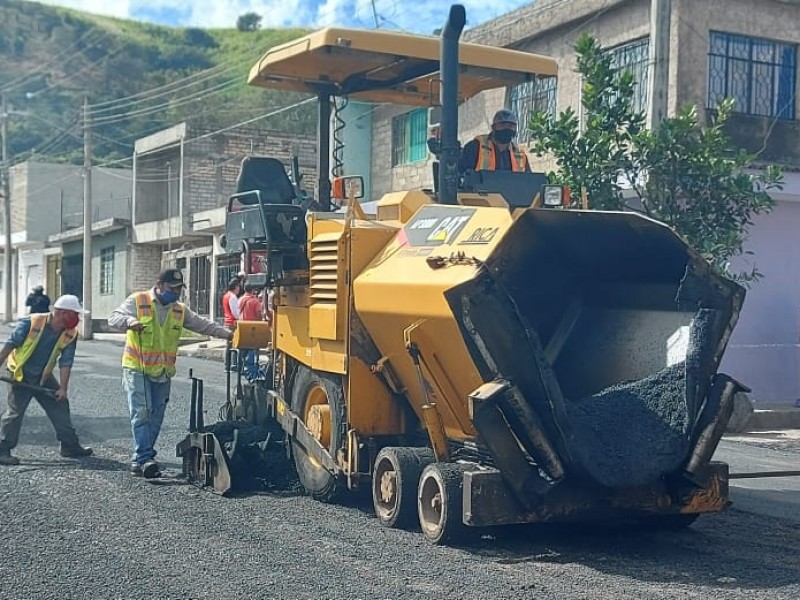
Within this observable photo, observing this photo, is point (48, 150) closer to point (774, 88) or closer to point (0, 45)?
point (0, 45)

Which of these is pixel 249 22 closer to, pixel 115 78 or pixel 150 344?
pixel 115 78

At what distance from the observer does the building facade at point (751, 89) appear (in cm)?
1435

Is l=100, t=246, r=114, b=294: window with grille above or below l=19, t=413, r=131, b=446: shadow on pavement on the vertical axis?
above

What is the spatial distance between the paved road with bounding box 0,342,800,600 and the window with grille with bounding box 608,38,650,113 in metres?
9.05

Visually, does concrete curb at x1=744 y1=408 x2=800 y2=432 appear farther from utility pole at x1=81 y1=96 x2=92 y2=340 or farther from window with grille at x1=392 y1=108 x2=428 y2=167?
utility pole at x1=81 y1=96 x2=92 y2=340

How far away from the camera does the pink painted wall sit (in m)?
14.7

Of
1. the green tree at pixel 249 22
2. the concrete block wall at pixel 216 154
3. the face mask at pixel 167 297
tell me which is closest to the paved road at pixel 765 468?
the face mask at pixel 167 297

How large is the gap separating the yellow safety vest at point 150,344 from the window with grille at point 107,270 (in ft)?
93.8

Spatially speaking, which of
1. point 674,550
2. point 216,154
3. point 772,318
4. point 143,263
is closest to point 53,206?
point 143,263

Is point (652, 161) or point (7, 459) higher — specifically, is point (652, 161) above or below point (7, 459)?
above

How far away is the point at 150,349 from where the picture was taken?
8.30m

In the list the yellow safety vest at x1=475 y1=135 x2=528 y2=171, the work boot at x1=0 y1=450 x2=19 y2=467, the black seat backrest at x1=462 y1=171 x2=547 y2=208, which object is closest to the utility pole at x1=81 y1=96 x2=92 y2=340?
the work boot at x1=0 y1=450 x2=19 y2=467

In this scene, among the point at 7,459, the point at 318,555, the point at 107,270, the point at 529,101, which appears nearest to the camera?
the point at 318,555

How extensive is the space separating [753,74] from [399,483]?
1099 centimetres
